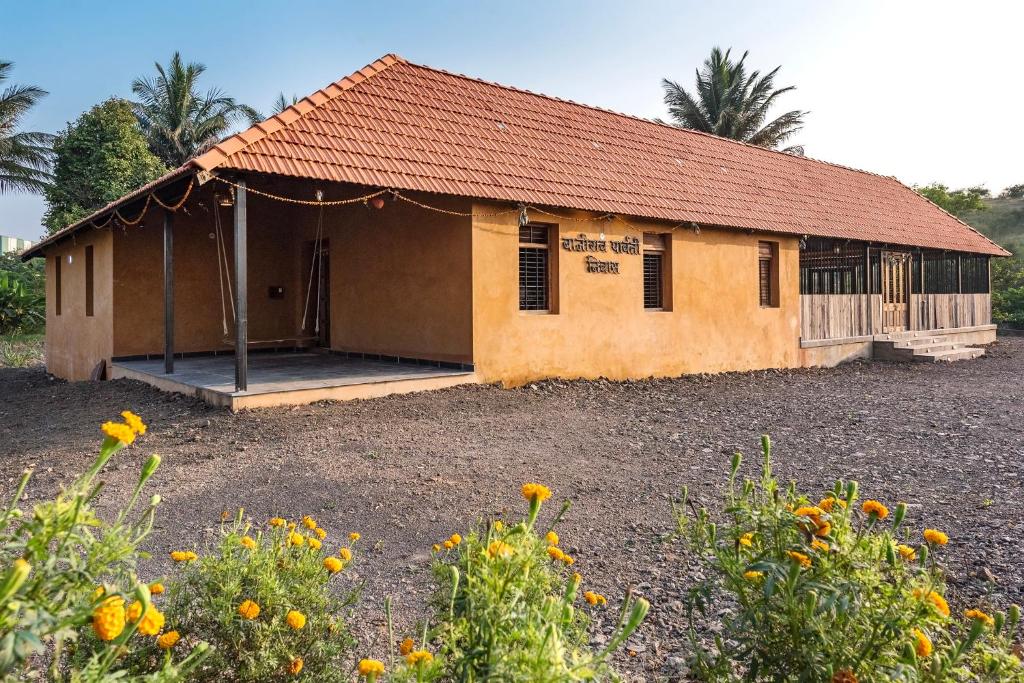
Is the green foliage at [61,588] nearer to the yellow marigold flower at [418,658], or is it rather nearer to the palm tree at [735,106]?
the yellow marigold flower at [418,658]

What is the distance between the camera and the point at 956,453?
6.69 meters

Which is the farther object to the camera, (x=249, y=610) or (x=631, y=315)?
(x=631, y=315)

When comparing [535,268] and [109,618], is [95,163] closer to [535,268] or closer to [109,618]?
[535,268]

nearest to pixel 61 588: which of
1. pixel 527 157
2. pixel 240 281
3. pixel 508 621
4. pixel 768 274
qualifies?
pixel 508 621

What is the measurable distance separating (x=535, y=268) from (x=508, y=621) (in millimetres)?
9748

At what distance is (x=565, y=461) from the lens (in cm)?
654

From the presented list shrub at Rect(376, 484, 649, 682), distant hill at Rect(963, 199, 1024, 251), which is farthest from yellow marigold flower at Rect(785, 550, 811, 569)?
distant hill at Rect(963, 199, 1024, 251)

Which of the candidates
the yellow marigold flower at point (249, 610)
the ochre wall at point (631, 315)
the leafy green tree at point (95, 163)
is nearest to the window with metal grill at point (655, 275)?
the ochre wall at point (631, 315)

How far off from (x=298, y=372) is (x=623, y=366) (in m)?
5.42

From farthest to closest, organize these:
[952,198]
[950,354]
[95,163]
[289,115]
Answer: [952,198] → [95,163] → [950,354] → [289,115]

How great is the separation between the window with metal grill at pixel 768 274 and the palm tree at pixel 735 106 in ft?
76.1

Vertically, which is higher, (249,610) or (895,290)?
(895,290)

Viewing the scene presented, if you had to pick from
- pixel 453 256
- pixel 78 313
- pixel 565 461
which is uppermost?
pixel 453 256

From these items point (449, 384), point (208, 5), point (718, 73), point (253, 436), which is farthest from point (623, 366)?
point (718, 73)
